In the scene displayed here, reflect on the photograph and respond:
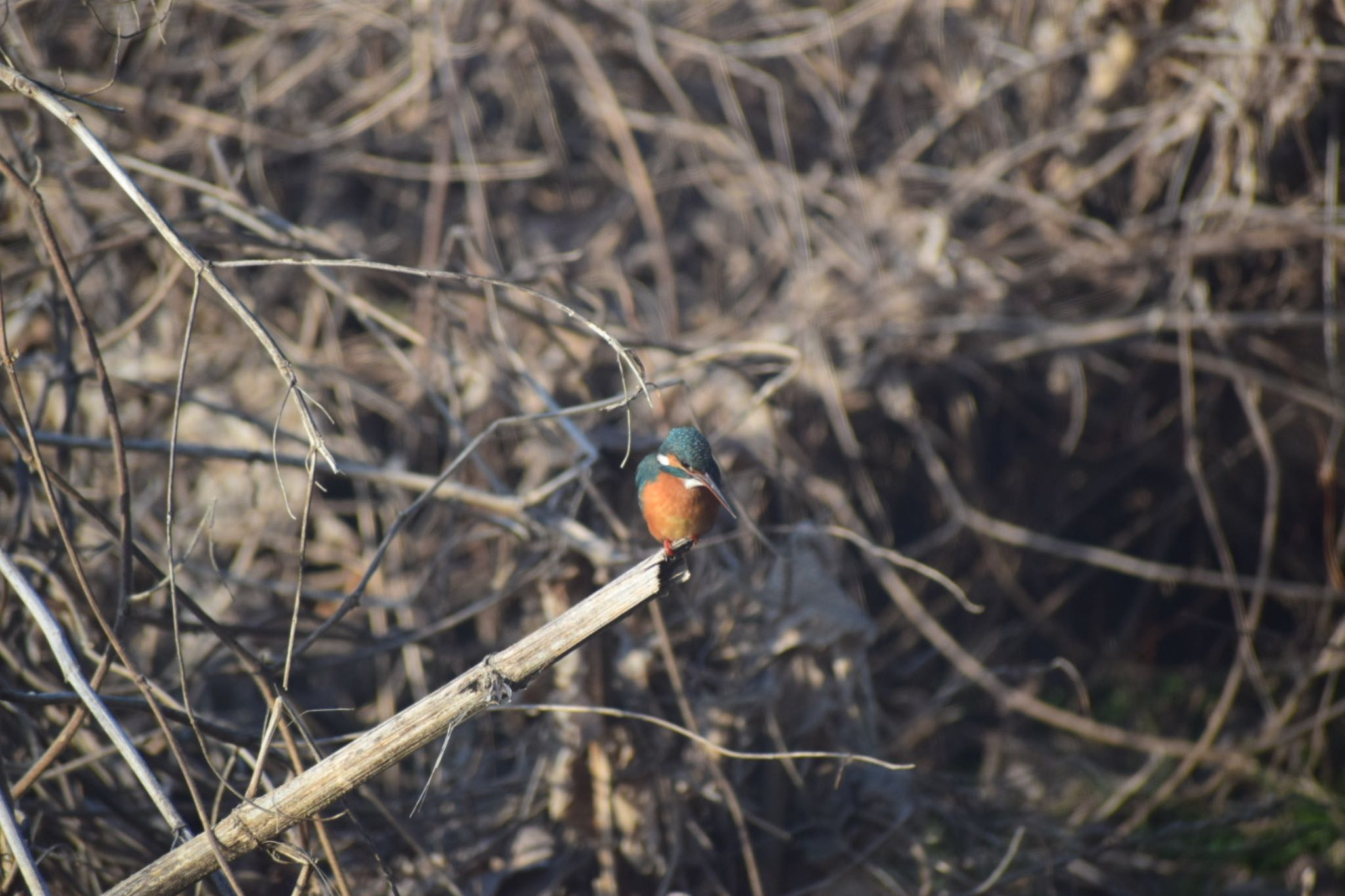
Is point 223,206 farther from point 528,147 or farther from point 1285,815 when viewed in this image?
point 1285,815

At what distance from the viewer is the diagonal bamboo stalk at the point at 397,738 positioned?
6.16 ft

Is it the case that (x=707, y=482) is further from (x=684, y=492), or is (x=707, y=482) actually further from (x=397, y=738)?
(x=397, y=738)

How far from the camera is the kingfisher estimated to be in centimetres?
229

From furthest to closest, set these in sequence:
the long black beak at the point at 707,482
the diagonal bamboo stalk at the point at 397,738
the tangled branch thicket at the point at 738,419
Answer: the tangled branch thicket at the point at 738,419, the long black beak at the point at 707,482, the diagonal bamboo stalk at the point at 397,738

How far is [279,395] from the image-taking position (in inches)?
167

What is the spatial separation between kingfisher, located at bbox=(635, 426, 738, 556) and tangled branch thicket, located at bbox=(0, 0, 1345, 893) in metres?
0.41

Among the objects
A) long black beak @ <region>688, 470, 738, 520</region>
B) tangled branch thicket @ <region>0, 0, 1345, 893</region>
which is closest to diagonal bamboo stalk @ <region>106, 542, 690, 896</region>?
long black beak @ <region>688, 470, 738, 520</region>

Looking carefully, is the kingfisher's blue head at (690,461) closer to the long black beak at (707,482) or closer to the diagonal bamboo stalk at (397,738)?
the long black beak at (707,482)

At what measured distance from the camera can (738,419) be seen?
3014 mm

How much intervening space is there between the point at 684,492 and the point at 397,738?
2.67ft

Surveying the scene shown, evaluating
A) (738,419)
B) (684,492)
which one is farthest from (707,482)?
(738,419)

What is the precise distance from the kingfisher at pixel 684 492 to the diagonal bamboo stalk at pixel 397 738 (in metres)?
0.38

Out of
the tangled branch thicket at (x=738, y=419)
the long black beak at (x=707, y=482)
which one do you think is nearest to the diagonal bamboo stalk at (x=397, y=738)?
the long black beak at (x=707, y=482)

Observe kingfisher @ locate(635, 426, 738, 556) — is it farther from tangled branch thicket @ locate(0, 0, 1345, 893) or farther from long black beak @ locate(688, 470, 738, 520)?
tangled branch thicket @ locate(0, 0, 1345, 893)
